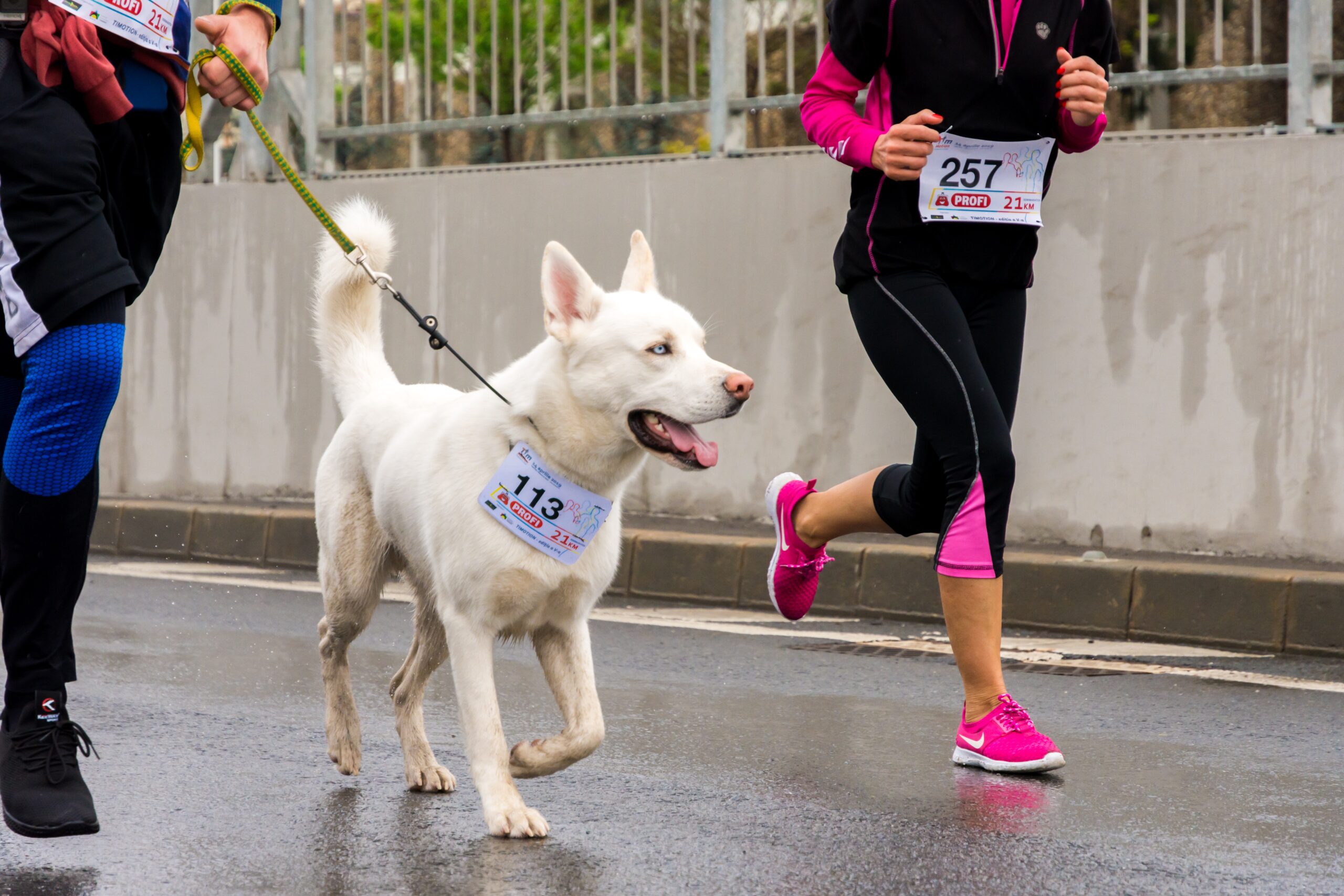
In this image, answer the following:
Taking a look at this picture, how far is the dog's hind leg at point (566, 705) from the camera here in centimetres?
353

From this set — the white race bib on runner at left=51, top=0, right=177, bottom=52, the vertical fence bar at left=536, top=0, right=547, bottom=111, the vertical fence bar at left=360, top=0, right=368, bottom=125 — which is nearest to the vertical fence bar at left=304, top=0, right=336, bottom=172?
the vertical fence bar at left=360, top=0, right=368, bottom=125

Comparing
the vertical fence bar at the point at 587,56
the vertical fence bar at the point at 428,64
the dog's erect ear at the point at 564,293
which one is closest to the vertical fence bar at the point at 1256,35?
the vertical fence bar at the point at 587,56

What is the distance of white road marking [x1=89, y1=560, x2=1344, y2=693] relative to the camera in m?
5.71

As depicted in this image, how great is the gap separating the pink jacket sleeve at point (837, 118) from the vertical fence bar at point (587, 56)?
16.5ft

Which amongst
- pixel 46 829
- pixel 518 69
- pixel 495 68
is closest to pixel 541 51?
pixel 518 69

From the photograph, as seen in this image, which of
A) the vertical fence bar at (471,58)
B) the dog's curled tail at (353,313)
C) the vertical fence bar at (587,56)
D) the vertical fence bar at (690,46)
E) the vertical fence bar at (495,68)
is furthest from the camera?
the vertical fence bar at (471,58)

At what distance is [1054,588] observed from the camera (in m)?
6.96

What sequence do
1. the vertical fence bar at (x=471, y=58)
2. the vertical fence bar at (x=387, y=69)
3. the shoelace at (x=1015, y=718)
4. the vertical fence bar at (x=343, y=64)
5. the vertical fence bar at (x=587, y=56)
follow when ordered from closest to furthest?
the shoelace at (x=1015, y=718), the vertical fence bar at (x=587, y=56), the vertical fence bar at (x=471, y=58), the vertical fence bar at (x=387, y=69), the vertical fence bar at (x=343, y=64)

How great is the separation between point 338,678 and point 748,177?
17.5 ft

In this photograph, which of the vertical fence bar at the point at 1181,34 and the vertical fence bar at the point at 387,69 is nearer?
the vertical fence bar at the point at 1181,34

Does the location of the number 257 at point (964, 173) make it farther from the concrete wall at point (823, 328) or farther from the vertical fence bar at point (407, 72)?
the vertical fence bar at point (407, 72)

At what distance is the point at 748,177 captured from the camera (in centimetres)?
891

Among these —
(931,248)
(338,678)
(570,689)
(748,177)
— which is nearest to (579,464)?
(570,689)

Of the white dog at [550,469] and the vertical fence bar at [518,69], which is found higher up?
the vertical fence bar at [518,69]
